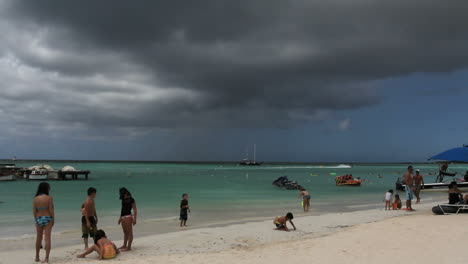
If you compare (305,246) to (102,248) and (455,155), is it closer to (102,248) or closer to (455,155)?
(102,248)

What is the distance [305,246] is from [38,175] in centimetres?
5290

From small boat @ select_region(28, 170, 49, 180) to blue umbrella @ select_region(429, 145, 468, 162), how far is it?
51761mm

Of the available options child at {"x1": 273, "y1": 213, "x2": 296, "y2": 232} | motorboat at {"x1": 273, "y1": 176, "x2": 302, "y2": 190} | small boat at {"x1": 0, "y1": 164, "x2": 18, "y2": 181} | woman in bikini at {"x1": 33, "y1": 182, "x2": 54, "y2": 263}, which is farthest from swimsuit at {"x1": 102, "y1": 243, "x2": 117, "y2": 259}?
small boat at {"x1": 0, "y1": 164, "x2": 18, "y2": 181}

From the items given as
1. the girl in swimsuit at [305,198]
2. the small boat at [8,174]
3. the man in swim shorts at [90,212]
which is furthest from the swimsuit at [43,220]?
the small boat at [8,174]

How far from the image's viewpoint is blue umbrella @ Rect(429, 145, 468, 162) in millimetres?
15789

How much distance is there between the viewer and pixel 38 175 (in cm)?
5234

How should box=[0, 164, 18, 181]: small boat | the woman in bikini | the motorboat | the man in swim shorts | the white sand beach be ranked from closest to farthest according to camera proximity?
the woman in bikini → the white sand beach → the man in swim shorts → the motorboat → box=[0, 164, 18, 181]: small boat

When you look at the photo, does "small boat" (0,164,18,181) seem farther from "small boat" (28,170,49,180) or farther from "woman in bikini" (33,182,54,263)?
"woman in bikini" (33,182,54,263)

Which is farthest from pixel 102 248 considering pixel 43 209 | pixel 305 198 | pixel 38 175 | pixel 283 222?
pixel 38 175

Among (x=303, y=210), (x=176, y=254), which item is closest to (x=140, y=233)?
(x=176, y=254)

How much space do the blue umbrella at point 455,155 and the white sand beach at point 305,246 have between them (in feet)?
13.9

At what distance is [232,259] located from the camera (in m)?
7.97

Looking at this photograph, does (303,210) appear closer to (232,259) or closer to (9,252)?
(232,259)

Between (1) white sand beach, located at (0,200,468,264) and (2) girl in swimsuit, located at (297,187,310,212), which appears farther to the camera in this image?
(2) girl in swimsuit, located at (297,187,310,212)
